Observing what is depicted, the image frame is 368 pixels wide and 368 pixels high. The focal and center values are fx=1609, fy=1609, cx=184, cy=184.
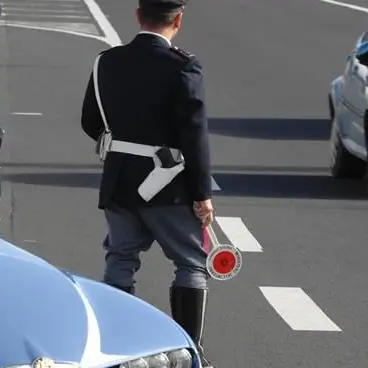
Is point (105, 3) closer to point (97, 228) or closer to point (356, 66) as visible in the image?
point (356, 66)

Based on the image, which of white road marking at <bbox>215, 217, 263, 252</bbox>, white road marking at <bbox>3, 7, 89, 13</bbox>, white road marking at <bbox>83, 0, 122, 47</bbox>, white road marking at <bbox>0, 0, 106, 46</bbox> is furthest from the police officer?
white road marking at <bbox>3, 7, 89, 13</bbox>

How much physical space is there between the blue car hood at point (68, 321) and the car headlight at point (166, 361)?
3cm

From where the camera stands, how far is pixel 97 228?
39.8 feet

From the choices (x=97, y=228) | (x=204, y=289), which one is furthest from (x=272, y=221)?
(x=204, y=289)

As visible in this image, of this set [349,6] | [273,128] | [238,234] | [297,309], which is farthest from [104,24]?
[297,309]

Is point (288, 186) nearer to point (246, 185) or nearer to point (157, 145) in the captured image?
point (246, 185)

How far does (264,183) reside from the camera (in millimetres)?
14570

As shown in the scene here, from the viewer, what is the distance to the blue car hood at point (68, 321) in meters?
5.42

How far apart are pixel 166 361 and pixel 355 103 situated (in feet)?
28.3

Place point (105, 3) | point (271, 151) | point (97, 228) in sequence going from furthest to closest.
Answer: point (105, 3) < point (271, 151) < point (97, 228)

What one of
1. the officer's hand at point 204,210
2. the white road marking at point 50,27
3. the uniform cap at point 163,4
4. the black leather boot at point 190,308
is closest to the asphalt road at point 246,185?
the white road marking at point 50,27

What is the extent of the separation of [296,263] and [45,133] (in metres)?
6.68

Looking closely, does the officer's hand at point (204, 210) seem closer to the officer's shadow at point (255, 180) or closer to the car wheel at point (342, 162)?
the officer's shadow at point (255, 180)

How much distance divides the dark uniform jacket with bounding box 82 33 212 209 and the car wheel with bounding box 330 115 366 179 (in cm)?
712
